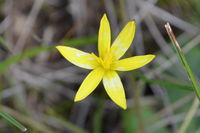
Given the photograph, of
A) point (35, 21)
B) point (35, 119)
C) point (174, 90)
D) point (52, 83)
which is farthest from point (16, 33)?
point (174, 90)

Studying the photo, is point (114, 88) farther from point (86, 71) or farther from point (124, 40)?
point (86, 71)

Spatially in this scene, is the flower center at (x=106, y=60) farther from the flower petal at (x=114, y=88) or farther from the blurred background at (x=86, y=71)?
the blurred background at (x=86, y=71)

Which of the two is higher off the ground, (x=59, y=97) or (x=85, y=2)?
(x=85, y=2)

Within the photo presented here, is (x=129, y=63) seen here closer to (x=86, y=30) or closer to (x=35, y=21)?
(x=86, y=30)

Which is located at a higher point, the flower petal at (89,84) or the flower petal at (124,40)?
the flower petal at (124,40)

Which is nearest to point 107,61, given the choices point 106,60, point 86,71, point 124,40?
point 106,60

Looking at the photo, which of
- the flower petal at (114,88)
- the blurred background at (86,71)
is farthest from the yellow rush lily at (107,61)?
the blurred background at (86,71)
